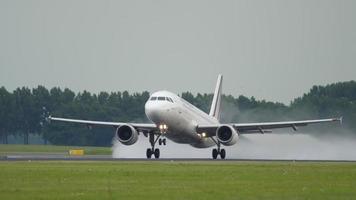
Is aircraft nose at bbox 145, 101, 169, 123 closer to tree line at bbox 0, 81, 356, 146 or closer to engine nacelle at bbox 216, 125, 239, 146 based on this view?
engine nacelle at bbox 216, 125, 239, 146

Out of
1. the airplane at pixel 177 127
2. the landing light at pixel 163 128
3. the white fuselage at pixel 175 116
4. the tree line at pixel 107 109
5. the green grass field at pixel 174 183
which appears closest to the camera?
the green grass field at pixel 174 183

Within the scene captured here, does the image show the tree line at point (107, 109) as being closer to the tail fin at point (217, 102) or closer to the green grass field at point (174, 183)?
the tail fin at point (217, 102)

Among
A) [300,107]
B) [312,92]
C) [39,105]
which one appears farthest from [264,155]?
[39,105]

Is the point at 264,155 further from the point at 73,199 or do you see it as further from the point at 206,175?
the point at 73,199

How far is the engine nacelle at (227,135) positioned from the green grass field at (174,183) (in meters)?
25.4

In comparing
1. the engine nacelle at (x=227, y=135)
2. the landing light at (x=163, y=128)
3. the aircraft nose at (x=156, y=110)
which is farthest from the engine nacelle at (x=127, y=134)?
the engine nacelle at (x=227, y=135)

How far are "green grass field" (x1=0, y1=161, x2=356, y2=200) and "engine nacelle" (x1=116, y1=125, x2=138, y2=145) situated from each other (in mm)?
24714

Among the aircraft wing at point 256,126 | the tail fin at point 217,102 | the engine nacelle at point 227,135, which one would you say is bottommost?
the engine nacelle at point 227,135

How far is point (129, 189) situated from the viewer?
1495 inches

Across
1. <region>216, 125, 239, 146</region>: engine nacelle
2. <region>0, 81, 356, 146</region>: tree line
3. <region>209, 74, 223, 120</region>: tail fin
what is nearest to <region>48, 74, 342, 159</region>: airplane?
<region>216, 125, 239, 146</region>: engine nacelle

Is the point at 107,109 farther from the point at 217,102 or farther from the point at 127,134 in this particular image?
the point at 127,134

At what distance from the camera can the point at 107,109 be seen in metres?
146

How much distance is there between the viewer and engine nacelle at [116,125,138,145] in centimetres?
7806

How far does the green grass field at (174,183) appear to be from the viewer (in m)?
35.4
